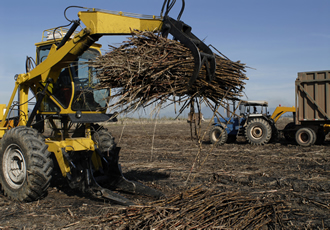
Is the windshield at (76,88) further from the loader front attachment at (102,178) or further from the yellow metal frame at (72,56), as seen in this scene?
the loader front attachment at (102,178)

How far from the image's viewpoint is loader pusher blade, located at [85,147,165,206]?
5.22 meters

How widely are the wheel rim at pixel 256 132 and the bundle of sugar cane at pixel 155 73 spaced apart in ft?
31.9

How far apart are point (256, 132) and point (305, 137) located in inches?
81.0

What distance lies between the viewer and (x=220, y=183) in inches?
268

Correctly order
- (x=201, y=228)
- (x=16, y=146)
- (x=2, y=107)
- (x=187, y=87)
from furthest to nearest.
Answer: (x=2, y=107), (x=16, y=146), (x=187, y=87), (x=201, y=228)

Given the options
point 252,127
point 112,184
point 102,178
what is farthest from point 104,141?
point 252,127

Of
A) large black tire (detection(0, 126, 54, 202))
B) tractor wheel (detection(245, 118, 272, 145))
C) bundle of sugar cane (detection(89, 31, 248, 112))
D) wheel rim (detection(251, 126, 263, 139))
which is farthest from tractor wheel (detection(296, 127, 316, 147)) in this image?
large black tire (detection(0, 126, 54, 202))

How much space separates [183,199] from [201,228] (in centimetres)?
85

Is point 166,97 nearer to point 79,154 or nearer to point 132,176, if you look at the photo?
point 79,154

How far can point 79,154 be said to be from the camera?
19.1 feet

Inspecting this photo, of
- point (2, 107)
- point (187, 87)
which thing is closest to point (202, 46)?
point (187, 87)

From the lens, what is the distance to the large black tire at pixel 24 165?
5.18 metres

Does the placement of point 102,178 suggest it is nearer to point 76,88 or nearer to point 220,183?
point 76,88

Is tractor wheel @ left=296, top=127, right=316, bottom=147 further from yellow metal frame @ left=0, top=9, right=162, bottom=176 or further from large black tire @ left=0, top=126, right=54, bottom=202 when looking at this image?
large black tire @ left=0, top=126, right=54, bottom=202
